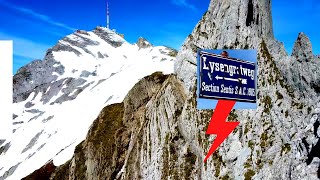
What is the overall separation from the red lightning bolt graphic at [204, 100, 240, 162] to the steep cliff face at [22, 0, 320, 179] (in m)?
0.95

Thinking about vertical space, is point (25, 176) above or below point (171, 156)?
below

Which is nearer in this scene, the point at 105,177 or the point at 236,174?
the point at 236,174

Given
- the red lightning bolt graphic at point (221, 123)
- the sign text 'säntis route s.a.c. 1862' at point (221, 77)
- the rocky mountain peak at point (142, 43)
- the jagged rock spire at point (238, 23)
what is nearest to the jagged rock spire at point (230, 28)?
the jagged rock spire at point (238, 23)

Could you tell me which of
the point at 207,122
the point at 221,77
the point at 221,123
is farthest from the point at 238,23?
the point at 221,77

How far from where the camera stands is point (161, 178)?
40906 mm

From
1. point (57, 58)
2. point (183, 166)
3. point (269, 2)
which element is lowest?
point (183, 166)

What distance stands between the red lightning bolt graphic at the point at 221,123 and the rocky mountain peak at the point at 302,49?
681 cm

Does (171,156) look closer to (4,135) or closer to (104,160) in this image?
(104,160)

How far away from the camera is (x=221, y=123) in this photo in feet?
89.1

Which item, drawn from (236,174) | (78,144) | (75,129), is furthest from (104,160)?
(236,174)

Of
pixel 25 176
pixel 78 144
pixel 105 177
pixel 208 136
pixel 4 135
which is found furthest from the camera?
pixel 4 135

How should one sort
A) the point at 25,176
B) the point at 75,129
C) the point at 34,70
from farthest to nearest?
the point at 34,70 → the point at 75,129 → the point at 25,176

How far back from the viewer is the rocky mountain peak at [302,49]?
108 feet

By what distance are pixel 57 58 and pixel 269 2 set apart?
168 meters
